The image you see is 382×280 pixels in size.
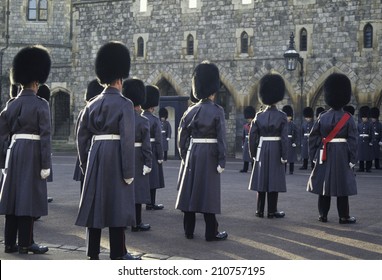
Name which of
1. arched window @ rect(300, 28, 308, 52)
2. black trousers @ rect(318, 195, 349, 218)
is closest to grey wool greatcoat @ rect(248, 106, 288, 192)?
black trousers @ rect(318, 195, 349, 218)

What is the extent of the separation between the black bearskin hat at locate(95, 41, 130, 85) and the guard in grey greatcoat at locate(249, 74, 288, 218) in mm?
3183

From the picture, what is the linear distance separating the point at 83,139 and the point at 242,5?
59.3ft

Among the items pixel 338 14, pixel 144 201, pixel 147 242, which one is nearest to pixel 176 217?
pixel 144 201

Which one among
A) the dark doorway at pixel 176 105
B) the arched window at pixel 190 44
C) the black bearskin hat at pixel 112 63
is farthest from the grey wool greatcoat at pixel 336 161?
the arched window at pixel 190 44

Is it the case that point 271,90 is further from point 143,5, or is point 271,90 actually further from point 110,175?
point 143,5

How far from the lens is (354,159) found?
335 inches

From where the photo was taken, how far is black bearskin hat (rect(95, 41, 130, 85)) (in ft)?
20.4

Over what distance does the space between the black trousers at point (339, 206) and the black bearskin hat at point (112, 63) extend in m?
3.50

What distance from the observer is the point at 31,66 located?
6.95 metres

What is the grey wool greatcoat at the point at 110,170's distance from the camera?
5.82m

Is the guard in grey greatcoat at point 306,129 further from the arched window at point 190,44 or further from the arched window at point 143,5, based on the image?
the arched window at point 143,5

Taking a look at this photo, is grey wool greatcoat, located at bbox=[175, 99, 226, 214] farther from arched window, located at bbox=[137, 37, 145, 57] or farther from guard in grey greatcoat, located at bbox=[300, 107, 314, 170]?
arched window, located at bbox=[137, 37, 145, 57]

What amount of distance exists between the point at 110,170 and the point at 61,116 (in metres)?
23.7

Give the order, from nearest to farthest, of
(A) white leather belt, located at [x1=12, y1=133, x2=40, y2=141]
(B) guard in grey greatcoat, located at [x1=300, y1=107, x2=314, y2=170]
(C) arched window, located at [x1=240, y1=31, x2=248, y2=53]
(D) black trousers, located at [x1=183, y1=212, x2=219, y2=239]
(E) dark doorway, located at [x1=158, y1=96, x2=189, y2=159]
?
(A) white leather belt, located at [x1=12, y1=133, x2=40, y2=141] → (D) black trousers, located at [x1=183, y1=212, x2=219, y2=239] → (B) guard in grey greatcoat, located at [x1=300, y1=107, x2=314, y2=170] → (E) dark doorway, located at [x1=158, y1=96, x2=189, y2=159] → (C) arched window, located at [x1=240, y1=31, x2=248, y2=53]
